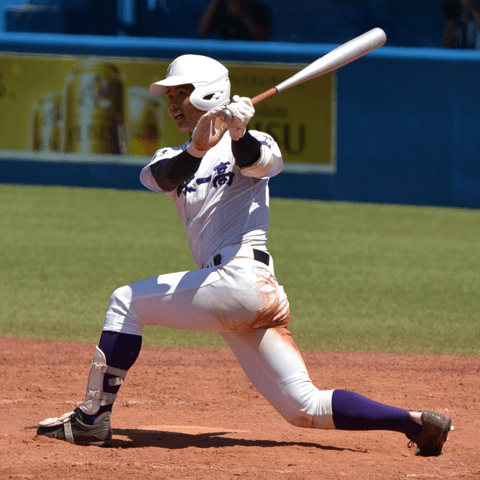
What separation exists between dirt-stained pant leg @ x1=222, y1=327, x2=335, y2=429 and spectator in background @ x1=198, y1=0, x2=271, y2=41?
9.90 meters

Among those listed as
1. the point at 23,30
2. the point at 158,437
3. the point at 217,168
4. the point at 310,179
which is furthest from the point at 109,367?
the point at 23,30

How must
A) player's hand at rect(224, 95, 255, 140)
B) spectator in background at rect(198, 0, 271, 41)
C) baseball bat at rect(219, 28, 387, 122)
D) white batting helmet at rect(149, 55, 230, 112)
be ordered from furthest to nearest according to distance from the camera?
spectator in background at rect(198, 0, 271, 41) < baseball bat at rect(219, 28, 387, 122) < white batting helmet at rect(149, 55, 230, 112) < player's hand at rect(224, 95, 255, 140)

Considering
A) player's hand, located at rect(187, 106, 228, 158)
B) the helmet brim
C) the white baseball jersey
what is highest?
the helmet brim

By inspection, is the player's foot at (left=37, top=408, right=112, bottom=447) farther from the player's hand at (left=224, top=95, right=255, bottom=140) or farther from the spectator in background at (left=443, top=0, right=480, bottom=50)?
the spectator in background at (left=443, top=0, right=480, bottom=50)

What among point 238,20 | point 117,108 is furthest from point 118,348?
point 238,20

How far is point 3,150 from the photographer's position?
13148 mm

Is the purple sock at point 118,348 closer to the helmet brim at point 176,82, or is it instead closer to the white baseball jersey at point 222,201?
the white baseball jersey at point 222,201

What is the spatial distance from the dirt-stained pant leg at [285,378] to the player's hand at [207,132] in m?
0.87

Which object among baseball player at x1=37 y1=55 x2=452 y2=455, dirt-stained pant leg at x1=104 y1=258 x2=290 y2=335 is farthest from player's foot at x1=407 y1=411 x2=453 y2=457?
Result: dirt-stained pant leg at x1=104 y1=258 x2=290 y2=335

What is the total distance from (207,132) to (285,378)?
1.14 meters

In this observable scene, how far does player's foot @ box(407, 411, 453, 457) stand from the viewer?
13.0ft

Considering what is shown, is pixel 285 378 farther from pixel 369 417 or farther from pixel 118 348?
pixel 118 348

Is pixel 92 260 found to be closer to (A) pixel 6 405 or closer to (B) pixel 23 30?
(A) pixel 6 405

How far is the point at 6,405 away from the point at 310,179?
26.7ft
